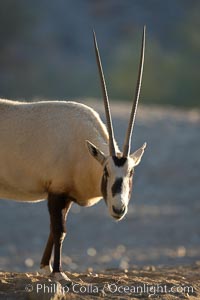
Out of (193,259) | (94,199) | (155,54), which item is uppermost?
(155,54)

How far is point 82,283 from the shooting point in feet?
37.8

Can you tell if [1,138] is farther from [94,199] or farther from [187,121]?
[187,121]

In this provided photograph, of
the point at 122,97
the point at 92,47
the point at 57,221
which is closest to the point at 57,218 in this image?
the point at 57,221

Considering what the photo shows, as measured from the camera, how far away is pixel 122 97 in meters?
52.3

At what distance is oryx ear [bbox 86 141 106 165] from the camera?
12102 millimetres

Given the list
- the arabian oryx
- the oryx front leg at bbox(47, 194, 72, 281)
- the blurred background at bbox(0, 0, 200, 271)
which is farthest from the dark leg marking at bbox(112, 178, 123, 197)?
the blurred background at bbox(0, 0, 200, 271)

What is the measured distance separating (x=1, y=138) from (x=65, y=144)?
774 millimetres

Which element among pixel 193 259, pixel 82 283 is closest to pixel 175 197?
pixel 193 259

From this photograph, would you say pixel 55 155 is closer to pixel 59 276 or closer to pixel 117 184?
pixel 117 184

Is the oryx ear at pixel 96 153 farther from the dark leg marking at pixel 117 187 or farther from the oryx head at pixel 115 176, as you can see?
the dark leg marking at pixel 117 187

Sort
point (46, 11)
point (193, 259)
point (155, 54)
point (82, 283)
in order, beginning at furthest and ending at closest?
point (46, 11)
point (155, 54)
point (193, 259)
point (82, 283)

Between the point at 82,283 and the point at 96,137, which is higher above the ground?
the point at 96,137

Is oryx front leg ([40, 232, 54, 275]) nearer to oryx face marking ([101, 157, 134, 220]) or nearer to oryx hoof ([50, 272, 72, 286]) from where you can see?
oryx hoof ([50, 272, 72, 286])

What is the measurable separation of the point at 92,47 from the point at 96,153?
54513mm
